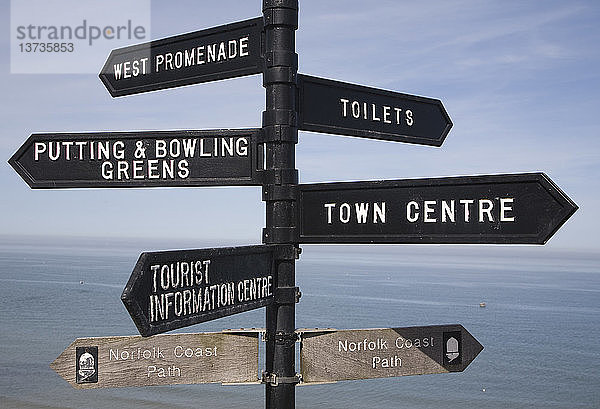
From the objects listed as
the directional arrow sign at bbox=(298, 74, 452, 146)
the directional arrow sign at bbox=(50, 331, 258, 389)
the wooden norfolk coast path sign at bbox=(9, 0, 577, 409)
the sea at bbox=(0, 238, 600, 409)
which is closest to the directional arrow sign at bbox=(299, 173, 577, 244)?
the wooden norfolk coast path sign at bbox=(9, 0, 577, 409)

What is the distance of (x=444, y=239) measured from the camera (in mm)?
4012

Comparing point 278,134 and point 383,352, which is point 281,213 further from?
point 383,352

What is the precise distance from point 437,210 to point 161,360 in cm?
195

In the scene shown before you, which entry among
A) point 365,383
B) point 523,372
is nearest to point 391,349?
point 365,383

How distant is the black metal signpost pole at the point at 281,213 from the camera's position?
4434 mm

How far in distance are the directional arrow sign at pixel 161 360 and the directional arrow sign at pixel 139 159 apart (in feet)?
3.33

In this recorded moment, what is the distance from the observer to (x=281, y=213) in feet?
14.6

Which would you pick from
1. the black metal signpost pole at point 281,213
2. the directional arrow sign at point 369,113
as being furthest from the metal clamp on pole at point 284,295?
the directional arrow sign at point 369,113

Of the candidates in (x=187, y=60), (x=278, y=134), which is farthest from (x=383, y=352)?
(x=187, y=60)

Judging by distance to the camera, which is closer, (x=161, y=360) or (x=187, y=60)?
(x=161, y=360)

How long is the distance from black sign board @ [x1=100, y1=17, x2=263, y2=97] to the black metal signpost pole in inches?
12.3

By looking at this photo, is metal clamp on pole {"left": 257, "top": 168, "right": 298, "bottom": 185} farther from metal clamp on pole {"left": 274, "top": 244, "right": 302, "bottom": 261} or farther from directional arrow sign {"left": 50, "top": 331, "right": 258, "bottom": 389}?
directional arrow sign {"left": 50, "top": 331, "right": 258, "bottom": 389}

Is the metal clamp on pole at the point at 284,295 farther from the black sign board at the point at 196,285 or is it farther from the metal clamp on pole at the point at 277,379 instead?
the metal clamp on pole at the point at 277,379

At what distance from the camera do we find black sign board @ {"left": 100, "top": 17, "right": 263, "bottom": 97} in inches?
188
